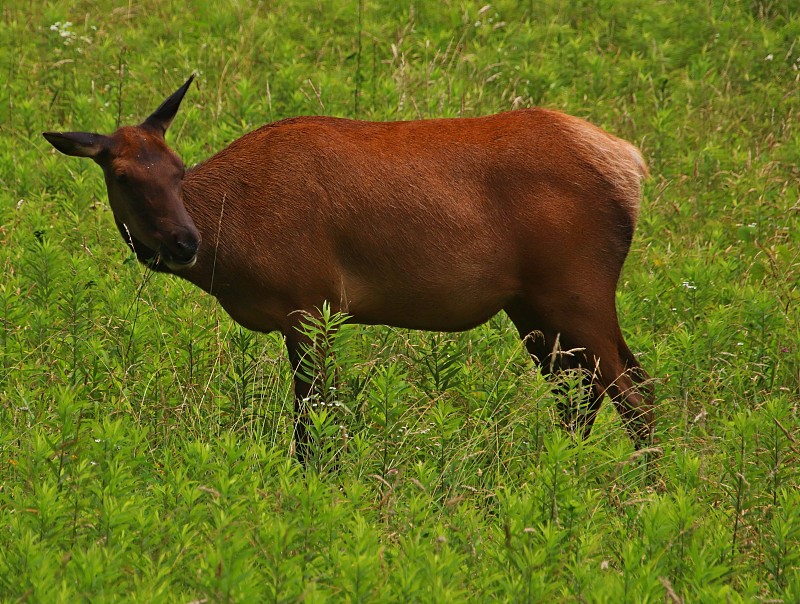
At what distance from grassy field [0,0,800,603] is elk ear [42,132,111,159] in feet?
2.63

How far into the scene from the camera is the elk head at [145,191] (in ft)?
20.7

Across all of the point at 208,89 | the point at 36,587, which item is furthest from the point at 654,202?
the point at 36,587

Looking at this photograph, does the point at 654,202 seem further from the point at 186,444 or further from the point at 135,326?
the point at 186,444

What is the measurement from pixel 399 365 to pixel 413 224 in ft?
2.90

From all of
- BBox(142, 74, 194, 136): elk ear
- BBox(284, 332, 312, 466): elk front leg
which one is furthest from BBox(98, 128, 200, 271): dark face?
BBox(284, 332, 312, 466): elk front leg

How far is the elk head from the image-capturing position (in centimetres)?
631

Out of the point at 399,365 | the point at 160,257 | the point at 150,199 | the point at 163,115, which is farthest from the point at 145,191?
the point at 399,365

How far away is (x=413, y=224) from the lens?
22.1 ft

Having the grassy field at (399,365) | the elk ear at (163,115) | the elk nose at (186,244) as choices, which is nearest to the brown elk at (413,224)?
the elk ear at (163,115)

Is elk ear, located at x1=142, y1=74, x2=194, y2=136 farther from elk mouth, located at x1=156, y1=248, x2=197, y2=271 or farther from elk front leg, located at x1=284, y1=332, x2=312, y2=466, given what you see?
elk front leg, located at x1=284, y1=332, x2=312, y2=466

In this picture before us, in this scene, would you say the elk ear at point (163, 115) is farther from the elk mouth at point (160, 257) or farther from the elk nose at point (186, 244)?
the elk nose at point (186, 244)

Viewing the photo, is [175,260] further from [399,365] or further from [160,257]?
[399,365]

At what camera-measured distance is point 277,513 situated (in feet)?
15.9

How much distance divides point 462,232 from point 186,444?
2.04 meters
